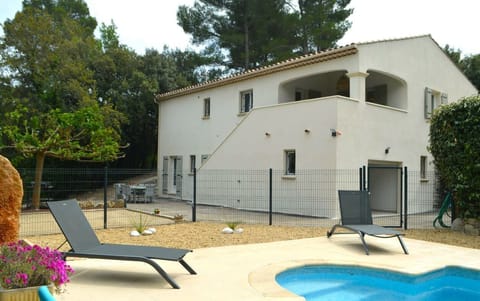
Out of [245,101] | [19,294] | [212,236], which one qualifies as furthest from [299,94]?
[19,294]

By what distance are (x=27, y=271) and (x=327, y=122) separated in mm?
12501

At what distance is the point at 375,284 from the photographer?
7.22 metres

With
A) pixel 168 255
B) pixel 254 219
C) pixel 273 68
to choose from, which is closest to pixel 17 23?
pixel 273 68

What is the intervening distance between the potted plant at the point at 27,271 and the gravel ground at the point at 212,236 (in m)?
4.55

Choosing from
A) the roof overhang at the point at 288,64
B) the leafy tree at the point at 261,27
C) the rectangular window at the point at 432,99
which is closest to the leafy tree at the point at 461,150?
the roof overhang at the point at 288,64

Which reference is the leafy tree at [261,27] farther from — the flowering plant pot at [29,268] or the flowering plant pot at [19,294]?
the flowering plant pot at [19,294]

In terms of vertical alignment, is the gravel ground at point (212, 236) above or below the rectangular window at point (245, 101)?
below

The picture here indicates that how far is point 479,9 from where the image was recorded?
19234mm

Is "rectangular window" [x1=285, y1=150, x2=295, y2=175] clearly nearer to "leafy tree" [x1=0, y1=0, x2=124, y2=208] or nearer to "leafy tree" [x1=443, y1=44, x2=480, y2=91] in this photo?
"leafy tree" [x1=0, y1=0, x2=124, y2=208]

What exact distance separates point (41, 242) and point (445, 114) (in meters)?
11.2

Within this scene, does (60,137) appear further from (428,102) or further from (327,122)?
(428,102)

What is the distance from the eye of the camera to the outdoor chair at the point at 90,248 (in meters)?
5.72

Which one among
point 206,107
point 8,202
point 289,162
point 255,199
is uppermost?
point 206,107

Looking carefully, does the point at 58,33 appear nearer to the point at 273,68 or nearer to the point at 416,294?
the point at 273,68
